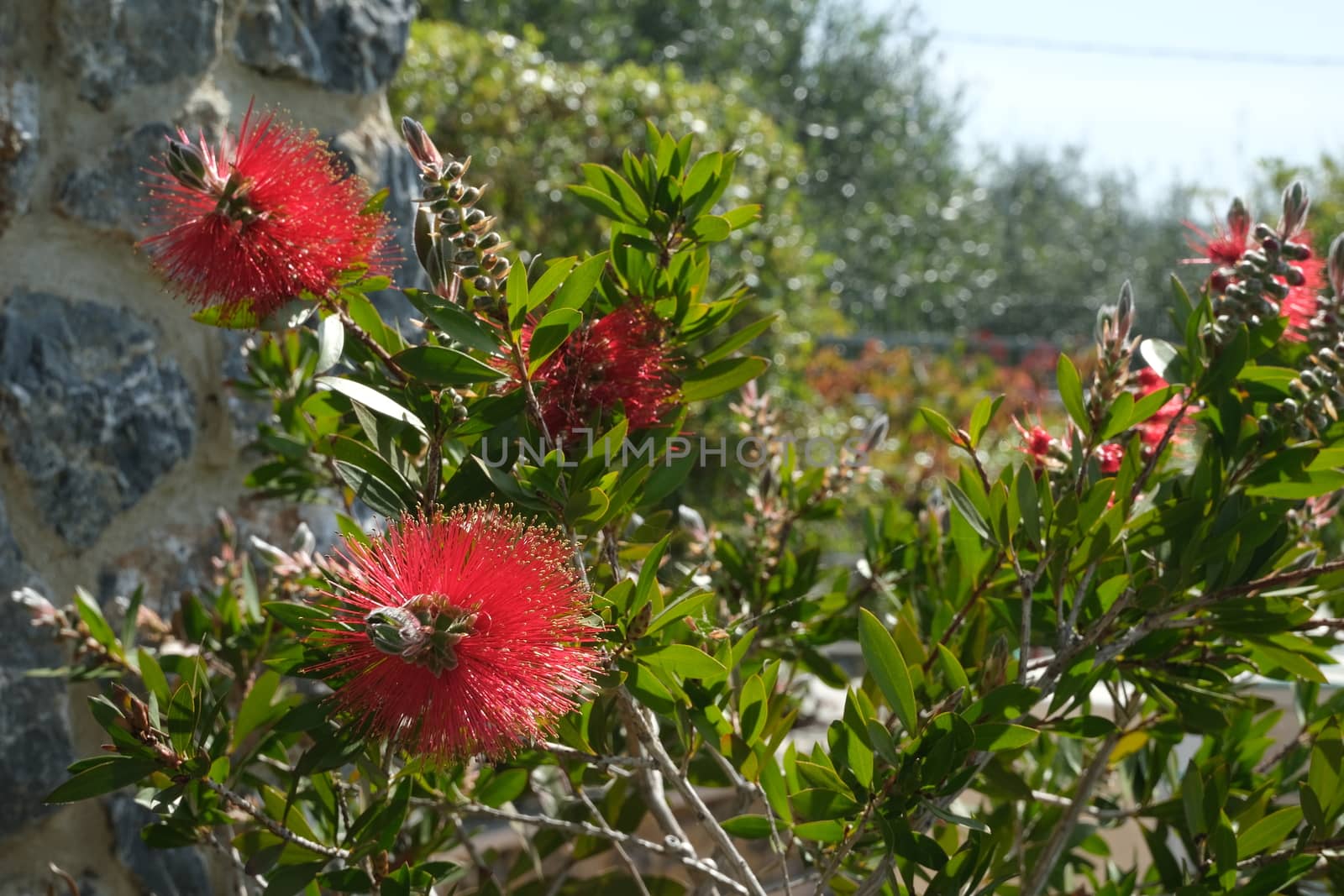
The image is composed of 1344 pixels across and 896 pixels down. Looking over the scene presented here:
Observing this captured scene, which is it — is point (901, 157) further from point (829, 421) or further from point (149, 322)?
point (149, 322)

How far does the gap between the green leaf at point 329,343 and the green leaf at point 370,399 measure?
0.03 feet

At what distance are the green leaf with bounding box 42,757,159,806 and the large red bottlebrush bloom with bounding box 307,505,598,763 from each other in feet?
0.71

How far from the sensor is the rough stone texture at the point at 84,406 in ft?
4.28

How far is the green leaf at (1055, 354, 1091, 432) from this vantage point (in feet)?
3.01

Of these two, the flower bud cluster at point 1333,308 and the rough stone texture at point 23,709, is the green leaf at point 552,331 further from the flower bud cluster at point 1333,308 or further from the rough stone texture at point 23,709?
the rough stone texture at point 23,709

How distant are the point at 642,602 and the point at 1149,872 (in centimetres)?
83

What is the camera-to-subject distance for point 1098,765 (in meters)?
1.12

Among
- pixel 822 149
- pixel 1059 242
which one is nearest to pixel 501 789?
pixel 822 149

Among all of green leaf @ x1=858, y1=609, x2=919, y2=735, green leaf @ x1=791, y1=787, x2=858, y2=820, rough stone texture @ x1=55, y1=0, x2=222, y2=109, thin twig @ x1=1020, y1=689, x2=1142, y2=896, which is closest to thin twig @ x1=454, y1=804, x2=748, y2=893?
green leaf @ x1=791, y1=787, x2=858, y2=820

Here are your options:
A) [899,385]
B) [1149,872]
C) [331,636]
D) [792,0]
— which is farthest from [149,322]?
[792,0]

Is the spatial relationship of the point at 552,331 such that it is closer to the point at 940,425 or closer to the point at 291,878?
the point at 940,425

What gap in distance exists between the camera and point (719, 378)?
3.11ft

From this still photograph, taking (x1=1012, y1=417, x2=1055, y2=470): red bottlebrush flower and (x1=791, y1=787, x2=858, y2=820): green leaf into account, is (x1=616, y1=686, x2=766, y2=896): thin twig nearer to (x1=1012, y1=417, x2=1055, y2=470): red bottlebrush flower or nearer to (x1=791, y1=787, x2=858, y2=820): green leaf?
(x1=791, y1=787, x2=858, y2=820): green leaf

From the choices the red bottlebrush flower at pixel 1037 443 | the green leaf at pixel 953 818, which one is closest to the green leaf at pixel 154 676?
the green leaf at pixel 953 818
